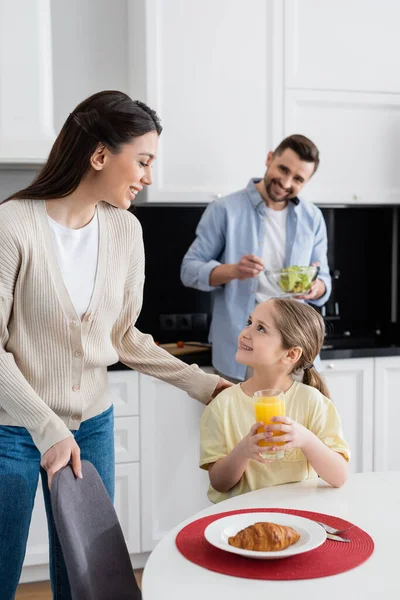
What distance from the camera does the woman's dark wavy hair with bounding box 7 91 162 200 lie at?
1596 millimetres

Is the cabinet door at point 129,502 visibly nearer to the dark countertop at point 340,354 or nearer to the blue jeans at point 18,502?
the dark countertop at point 340,354

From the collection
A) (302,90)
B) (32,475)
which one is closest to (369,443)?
(302,90)

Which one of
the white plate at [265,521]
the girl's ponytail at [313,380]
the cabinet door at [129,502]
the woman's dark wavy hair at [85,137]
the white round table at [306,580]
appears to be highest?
the woman's dark wavy hair at [85,137]

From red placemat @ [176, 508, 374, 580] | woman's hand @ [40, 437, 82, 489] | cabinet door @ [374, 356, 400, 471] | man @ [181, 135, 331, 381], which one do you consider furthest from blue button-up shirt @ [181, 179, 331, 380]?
red placemat @ [176, 508, 374, 580]

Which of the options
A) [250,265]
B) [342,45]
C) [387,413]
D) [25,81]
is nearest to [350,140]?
[342,45]

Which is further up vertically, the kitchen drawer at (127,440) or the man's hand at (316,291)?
the man's hand at (316,291)

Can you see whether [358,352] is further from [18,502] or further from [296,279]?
[18,502]

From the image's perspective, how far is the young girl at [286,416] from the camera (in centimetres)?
163

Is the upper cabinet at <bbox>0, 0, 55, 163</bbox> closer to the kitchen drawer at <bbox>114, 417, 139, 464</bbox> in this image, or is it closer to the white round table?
the kitchen drawer at <bbox>114, 417, 139, 464</bbox>

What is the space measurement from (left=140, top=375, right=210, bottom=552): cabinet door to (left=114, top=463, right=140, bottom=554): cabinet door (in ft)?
0.08

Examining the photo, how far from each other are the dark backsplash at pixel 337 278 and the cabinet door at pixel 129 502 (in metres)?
0.66

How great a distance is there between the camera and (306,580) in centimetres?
114

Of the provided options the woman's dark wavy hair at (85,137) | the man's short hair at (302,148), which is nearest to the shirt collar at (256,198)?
the man's short hair at (302,148)

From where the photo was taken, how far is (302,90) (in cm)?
319
